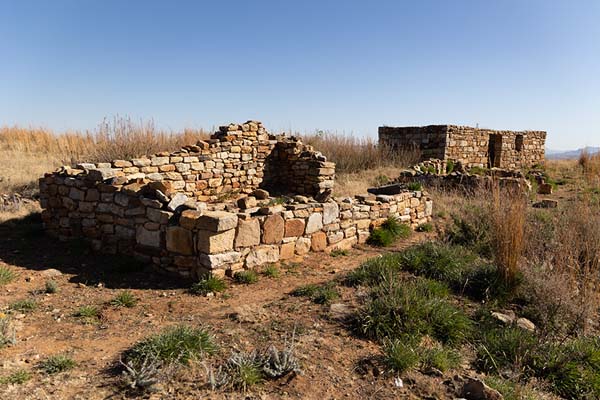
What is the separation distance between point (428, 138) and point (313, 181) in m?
7.04

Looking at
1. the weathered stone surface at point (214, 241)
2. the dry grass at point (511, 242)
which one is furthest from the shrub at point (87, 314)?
the dry grass at point (511, 242)

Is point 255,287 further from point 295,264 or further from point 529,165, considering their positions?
point 529,165

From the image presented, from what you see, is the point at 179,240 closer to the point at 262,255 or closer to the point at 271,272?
the point at 262,255

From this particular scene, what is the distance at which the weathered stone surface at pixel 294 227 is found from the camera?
589 cm

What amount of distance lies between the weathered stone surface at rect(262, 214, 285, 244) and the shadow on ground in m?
1.21

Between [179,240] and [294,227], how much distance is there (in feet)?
5.40

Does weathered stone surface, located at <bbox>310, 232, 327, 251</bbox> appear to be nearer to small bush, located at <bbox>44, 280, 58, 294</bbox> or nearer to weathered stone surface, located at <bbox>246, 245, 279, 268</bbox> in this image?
weathered stone surface, located at <bbox>246, 245, 279, 268</bbox>

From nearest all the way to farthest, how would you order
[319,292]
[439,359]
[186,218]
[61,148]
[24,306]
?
[439,359]
[24,306]
[319,292]
[186,218]
[61,148]

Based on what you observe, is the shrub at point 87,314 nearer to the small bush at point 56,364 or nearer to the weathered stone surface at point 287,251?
the small bush at point 56,364

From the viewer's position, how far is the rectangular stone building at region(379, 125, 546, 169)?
53.6 feet

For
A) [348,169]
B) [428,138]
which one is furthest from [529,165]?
[348,169]

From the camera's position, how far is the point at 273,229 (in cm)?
568


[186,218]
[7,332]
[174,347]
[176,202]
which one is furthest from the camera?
[176,202]

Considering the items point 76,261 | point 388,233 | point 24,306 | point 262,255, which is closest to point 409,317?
point 262,255
